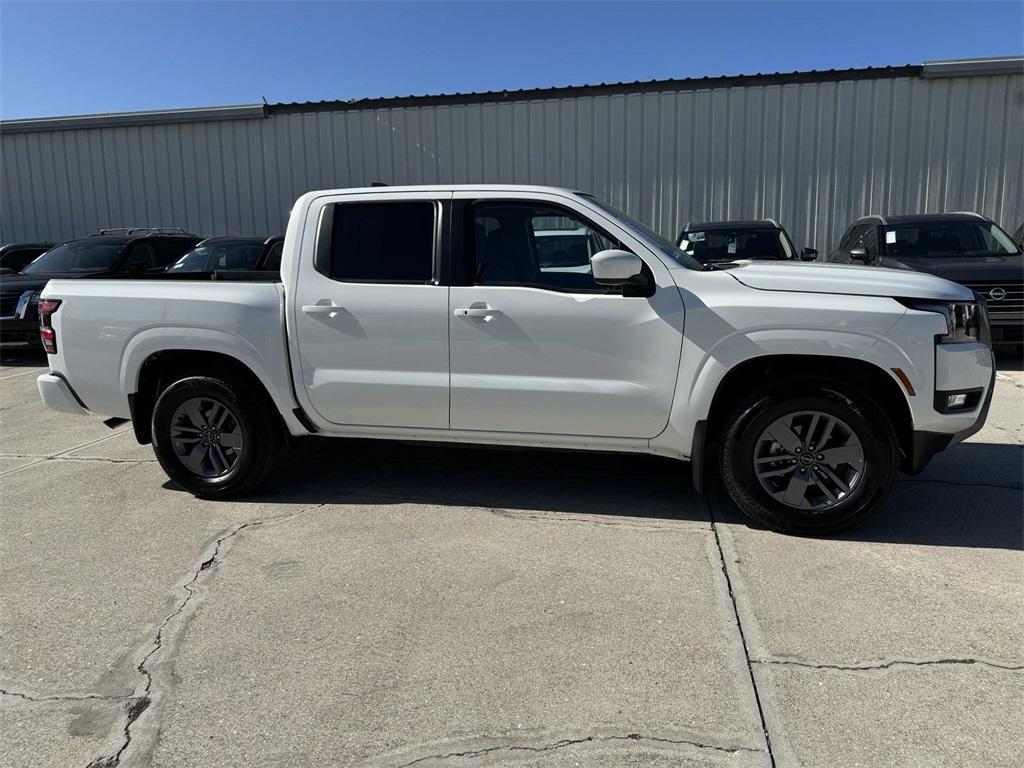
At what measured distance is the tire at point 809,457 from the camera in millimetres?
4004

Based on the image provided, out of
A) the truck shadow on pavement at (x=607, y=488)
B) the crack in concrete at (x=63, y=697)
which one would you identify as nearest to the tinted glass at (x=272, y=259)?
the truck shadow on pavement at (x=607, y=488)

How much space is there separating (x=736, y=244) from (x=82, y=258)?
9248 millimetres

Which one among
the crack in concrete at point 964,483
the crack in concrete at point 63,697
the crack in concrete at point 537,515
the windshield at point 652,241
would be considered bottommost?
the crack in concrete at point 63,697

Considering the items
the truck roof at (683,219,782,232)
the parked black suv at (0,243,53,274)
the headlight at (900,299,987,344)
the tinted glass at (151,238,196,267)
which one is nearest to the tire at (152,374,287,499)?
the headlight at (900,299,987,344)

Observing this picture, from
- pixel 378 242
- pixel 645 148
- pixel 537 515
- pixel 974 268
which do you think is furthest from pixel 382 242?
pixel 645 148

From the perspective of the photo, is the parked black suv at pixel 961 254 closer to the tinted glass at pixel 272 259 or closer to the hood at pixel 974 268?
the hood at pixel 974 268

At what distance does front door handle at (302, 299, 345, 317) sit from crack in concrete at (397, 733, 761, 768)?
2696mm

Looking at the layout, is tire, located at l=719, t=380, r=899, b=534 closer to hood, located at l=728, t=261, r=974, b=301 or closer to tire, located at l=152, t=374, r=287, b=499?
hood, located at l=728, t=261, r=974, b=301

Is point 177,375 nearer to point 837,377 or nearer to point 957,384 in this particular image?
point 837,377

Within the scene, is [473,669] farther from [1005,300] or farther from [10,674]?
[1005,300]

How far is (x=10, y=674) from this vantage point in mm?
3018

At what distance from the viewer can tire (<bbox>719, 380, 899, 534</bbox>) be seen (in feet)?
13.1

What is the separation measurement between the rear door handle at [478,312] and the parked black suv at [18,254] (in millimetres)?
12258

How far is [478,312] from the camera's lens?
4.32 meters
